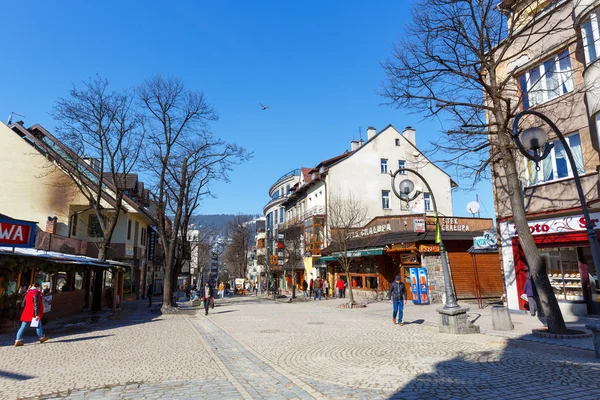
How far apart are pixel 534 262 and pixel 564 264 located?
4.95 m

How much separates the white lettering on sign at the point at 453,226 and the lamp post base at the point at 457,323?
1318 centimetres

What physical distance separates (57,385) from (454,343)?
8610 millimetres

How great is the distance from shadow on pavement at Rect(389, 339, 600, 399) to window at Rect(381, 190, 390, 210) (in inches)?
1121

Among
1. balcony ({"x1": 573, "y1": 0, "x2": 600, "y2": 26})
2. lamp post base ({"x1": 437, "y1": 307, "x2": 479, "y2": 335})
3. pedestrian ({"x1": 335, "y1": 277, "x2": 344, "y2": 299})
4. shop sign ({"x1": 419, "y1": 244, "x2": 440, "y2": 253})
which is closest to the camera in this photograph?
lamp post base ({"x1": 437, "y1": 307, "x2": 479, "y2": 335})

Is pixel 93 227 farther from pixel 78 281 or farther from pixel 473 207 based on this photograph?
pixel 473 207

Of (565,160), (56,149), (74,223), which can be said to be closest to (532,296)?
(565,160)

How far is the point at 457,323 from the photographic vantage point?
1150 centimetres

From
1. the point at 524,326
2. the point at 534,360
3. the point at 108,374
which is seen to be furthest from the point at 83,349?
the point at 524,326

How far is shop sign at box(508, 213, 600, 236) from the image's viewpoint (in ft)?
43.3

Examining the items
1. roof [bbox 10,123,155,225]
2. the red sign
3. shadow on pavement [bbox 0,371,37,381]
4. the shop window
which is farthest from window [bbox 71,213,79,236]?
shadow on pavement [bbox 0,371,37,381]

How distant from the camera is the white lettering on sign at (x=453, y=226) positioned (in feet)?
79.8

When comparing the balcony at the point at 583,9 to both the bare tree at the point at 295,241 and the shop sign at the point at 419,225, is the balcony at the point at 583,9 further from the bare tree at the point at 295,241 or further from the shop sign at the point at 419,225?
the bare tree at the point at 295,241

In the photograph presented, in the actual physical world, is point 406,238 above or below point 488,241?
above

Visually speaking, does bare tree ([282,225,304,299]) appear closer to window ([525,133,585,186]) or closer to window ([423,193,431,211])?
window ([423,193,431,211])
